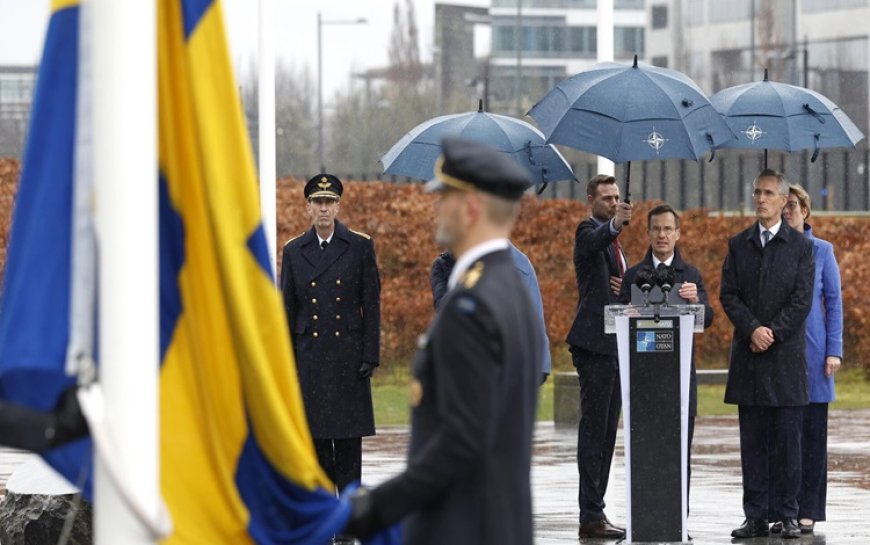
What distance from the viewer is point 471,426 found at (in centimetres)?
492

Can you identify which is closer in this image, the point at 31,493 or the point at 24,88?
the point at 31,493

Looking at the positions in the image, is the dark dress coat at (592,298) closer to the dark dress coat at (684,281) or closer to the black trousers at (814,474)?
the dark dress coat at (684,281)

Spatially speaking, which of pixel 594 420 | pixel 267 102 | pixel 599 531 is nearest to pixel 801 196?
pixel 594 420

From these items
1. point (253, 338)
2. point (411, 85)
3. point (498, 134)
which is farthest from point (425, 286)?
point (253, 338)

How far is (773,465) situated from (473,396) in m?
7.49

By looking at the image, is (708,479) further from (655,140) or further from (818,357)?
(655,140)

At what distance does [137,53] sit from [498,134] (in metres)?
8.09

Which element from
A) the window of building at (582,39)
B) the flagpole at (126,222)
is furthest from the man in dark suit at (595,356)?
the window of building at (582,39)

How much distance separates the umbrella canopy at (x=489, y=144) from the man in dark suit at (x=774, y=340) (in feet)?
4.75

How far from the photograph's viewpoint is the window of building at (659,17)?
33.8m

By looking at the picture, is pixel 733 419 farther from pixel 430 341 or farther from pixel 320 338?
pixel 430 341

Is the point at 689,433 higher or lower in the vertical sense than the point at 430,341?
lower

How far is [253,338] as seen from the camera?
5.31 m

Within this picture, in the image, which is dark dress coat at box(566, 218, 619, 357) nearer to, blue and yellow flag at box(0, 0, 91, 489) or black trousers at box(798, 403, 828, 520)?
black trousers at box(798, 403, 828, 520)
